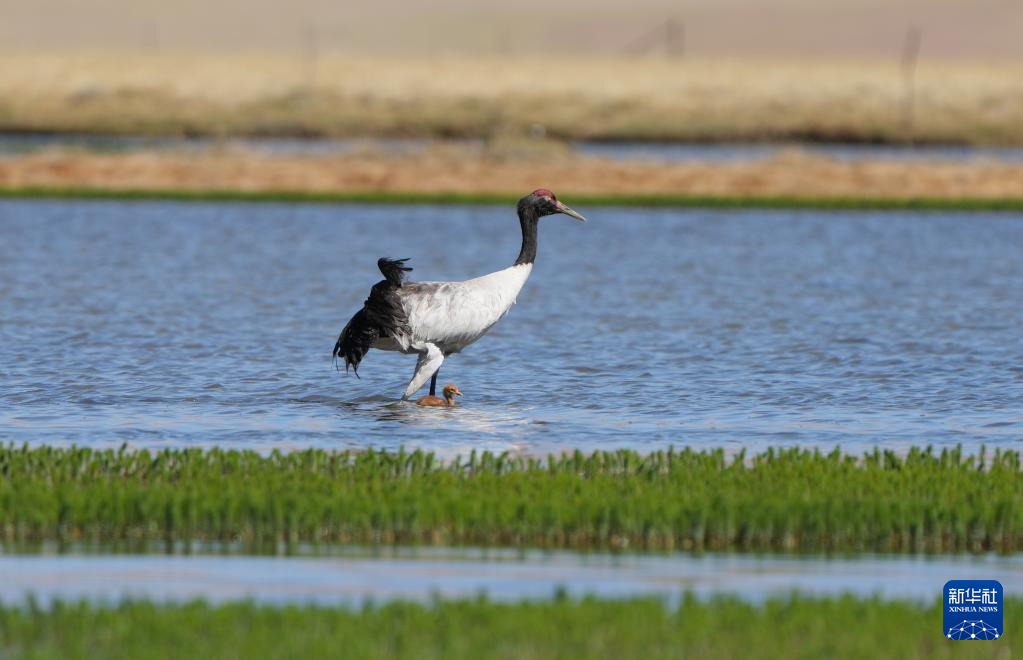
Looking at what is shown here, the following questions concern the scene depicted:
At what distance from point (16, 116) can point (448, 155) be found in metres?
45.5

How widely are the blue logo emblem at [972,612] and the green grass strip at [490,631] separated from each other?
0.29 feet

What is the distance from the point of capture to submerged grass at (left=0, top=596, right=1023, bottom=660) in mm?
9711

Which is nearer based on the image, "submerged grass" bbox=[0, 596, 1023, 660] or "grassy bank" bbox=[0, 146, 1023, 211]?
"submerged grass" bbox=[0, 596, 1023, 660]

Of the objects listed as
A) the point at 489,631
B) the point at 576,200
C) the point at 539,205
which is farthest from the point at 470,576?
the point at 576,200

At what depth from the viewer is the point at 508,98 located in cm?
10812

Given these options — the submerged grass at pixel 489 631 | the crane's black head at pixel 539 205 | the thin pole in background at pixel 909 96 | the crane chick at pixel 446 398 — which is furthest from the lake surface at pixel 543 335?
the thin pole in background at pixel 909 96

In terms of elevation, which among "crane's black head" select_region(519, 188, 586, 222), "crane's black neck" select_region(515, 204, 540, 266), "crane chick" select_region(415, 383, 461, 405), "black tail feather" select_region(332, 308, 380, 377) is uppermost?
"crane's black head" select_region(519, 188, 586, 222)

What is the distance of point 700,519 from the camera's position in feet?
41.5

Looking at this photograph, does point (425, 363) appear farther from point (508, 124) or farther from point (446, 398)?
point (508, 124)

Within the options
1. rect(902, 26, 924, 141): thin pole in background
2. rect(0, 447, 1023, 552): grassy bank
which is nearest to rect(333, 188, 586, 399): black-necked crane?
rect(0, 447, 1023, 552): grassy bank

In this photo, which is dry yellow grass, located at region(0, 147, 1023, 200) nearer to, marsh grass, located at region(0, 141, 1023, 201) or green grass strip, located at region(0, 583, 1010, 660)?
marsh grass, located at region(0, 141, 1023, 201)

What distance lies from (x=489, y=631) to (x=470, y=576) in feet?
5.28

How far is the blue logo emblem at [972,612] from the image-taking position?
10.3 m

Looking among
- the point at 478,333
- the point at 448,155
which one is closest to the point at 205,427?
the point at 478,333
